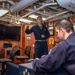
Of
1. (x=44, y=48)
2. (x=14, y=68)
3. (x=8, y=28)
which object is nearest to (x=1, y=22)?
(x=8, y=28)

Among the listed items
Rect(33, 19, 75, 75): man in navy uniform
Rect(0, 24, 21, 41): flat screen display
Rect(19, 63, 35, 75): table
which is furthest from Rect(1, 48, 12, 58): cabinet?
Rect(33, 19, 75, 75): man in navy uniform

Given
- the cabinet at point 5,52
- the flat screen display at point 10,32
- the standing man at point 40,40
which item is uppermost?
the standing man at point 40,40

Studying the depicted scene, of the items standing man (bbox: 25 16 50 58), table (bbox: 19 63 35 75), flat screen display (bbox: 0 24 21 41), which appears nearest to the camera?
table (bbox: 19 63 35 75)

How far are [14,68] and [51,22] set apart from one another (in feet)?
15.6

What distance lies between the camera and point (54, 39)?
7258 mm

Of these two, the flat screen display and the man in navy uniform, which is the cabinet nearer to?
the flat screen display

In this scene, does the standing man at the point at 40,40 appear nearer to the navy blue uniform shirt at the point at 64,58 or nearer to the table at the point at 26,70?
the table at the point at 26,70

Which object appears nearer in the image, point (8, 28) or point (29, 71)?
point (29, 71)

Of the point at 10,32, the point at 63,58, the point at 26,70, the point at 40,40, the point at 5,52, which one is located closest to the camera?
the point at 63,58

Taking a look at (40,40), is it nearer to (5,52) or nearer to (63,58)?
(63,58)

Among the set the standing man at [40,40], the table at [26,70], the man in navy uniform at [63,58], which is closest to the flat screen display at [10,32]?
the standing man at [40,40]

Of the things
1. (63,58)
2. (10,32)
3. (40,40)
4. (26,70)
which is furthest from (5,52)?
(63,58)

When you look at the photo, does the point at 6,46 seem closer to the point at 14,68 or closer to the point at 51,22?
the point at 51,22

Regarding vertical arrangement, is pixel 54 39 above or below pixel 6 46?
above
